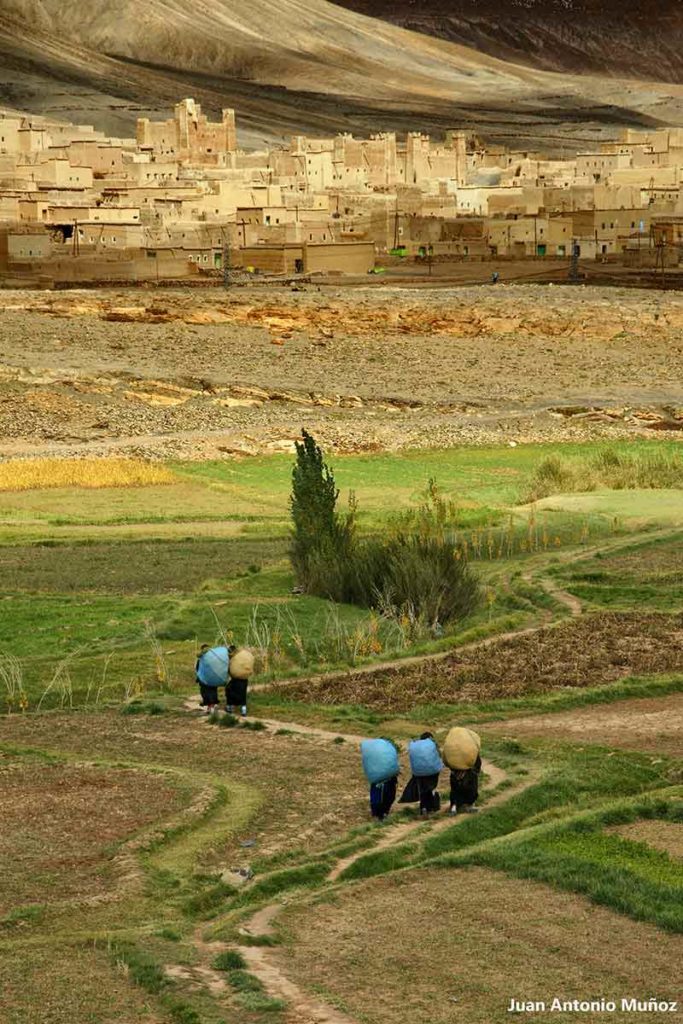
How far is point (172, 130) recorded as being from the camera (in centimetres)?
13675

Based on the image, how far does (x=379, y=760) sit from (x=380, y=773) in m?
0.12

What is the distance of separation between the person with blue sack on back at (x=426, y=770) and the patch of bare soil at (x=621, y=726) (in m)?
2.85

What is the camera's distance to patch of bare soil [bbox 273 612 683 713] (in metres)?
20.7

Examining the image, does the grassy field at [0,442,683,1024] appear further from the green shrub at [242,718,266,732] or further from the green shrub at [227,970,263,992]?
the green shrub at [242,718,266,732]

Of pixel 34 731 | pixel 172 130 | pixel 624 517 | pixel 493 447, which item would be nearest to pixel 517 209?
pixel 172 130

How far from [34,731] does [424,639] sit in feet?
18.7

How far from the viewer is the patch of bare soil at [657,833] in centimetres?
1453

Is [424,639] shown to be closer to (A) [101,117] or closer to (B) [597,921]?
(B) [597,921]

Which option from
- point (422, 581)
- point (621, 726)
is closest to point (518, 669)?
point (621, 726)

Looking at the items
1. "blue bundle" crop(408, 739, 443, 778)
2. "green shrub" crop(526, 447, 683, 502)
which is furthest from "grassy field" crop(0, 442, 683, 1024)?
"green shrub" crop(526, 447, 683, 502)

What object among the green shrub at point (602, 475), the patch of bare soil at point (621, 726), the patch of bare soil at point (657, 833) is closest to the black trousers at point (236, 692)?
the patch of bare soil at point (621, 726)

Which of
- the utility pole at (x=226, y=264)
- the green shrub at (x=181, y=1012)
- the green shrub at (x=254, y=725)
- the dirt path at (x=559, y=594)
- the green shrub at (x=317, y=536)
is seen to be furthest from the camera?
the utility pole at (x=226, y=264)

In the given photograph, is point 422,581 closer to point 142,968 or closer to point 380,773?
point 380,773

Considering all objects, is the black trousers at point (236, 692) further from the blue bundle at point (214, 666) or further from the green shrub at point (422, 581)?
the green shrub at point (422, 581)
